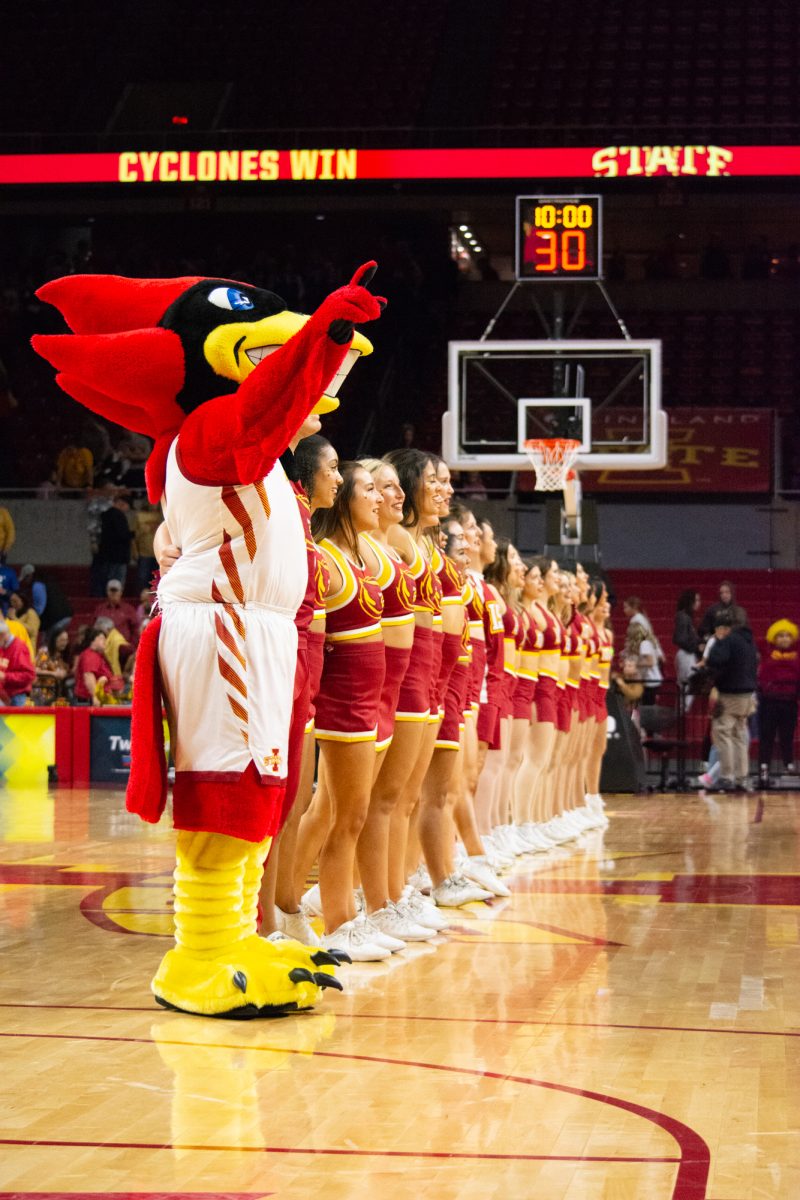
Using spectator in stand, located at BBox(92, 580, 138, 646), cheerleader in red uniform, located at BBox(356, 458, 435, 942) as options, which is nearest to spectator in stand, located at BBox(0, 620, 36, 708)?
spectator in stand, located at BBox(92, 580, 138, 646)

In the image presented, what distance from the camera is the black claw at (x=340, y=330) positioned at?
13.6 ft

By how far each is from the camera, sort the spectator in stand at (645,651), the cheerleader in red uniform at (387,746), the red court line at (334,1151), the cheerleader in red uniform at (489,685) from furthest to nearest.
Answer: the spectator in stand at (645,651)
the cheerleader in red uniform at (489,685)
the cheerleader in red uniform at (387,746)
the red court line at (334,1151)

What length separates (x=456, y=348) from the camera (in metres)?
15.0

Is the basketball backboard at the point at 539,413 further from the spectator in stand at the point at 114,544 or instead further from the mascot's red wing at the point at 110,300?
the mascot's red wing at the point at 110,300

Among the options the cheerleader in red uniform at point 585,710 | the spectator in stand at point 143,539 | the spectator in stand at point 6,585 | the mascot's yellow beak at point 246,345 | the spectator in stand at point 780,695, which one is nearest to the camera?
the mascot's yellow beak at point 246,345

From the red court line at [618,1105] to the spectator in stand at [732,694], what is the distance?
11917 millimetres

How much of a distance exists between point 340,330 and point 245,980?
5.46 feet

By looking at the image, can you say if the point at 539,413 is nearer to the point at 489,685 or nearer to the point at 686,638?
the point at 686,638

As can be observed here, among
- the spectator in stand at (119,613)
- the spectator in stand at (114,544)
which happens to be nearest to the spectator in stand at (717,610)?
the spectator in stand at (119,613)

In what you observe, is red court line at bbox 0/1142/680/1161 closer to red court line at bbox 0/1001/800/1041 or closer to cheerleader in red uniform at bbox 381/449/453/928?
red court line at bbox 0/1001/800/1041

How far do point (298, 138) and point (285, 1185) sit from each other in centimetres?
1991

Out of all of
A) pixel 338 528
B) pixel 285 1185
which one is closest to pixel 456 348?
pixel 338 528

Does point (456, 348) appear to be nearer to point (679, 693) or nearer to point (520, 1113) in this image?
point (679, 693)

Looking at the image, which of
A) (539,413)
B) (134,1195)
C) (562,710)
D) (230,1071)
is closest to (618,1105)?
(230,1071)
